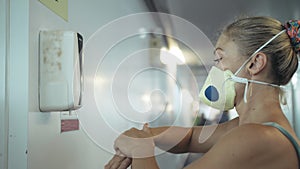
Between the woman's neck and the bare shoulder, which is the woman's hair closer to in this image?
the woman's neck

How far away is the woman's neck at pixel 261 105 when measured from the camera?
2.37ft

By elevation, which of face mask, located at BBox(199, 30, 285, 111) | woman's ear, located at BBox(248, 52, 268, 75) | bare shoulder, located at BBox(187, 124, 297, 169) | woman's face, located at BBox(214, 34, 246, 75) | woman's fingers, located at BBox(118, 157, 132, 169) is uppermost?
woman's face, located at BBox(214, 34, 246, 75)

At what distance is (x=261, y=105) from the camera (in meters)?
0.74

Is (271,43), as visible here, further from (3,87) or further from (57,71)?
(3,87)

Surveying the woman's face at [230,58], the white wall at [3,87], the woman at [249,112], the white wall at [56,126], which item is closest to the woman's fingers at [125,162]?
the woman at [249,112]

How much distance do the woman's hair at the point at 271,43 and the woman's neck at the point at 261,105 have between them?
0.04 metres

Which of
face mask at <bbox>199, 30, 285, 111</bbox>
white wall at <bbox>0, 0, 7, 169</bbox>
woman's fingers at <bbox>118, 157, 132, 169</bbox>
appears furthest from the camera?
face mask at <bbox>199, 30, 285, 111</bbox>

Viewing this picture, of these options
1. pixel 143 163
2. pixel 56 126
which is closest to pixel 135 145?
pixel 143 163

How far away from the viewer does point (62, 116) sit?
2.54 feet

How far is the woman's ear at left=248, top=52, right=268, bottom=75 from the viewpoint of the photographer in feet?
2.46

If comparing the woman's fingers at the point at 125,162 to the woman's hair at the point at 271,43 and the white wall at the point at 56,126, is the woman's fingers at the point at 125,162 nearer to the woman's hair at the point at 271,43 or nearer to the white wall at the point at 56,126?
the white wall at the point at 56,126

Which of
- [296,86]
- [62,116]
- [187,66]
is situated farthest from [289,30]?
[296,86]

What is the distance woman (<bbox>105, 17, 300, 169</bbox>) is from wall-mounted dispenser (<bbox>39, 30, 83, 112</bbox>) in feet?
0.57

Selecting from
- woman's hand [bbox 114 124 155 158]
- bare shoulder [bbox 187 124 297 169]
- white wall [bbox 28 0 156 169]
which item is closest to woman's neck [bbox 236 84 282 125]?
bare shoulder [bbox 187 124 297 169]
